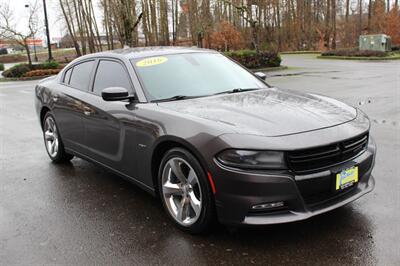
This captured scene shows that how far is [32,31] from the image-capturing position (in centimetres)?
3114

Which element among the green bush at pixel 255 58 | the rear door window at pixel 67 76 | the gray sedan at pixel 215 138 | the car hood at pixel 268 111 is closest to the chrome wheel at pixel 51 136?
the rear door window at pixel 67 76

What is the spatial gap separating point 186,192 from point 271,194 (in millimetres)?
837

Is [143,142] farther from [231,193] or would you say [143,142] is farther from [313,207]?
[313,207]

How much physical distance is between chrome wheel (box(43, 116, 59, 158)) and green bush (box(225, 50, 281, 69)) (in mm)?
16712

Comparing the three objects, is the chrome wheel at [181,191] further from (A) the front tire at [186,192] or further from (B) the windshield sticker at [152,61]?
(B) the windshield sticker at [152,61]

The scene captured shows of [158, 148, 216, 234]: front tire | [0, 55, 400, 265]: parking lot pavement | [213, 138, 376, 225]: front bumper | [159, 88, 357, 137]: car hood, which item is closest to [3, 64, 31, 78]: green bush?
[0, 55, 400, 265]: parking lot pavement

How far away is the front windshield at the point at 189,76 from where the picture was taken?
426 centimetres

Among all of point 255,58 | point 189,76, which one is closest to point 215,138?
point 189,76

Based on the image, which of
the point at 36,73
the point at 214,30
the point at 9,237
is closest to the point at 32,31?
the point at 36,73

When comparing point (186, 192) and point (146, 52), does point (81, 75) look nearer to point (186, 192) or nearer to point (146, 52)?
point (146, 52)

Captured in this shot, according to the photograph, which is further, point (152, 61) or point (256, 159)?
point (152, 61)

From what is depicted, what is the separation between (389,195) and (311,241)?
1.38m

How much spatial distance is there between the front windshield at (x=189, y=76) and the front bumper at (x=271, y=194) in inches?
52.2

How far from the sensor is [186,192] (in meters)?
3.61
